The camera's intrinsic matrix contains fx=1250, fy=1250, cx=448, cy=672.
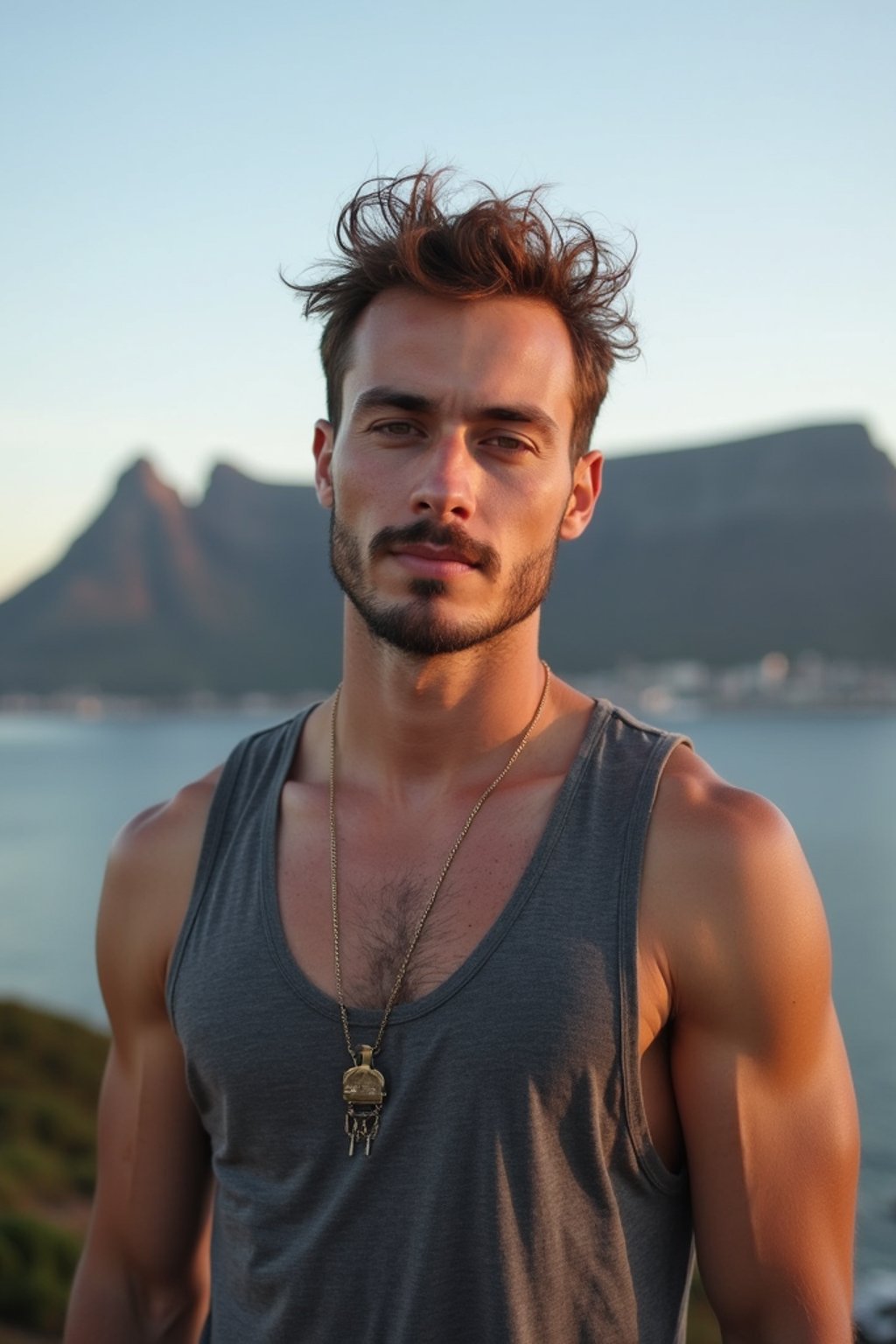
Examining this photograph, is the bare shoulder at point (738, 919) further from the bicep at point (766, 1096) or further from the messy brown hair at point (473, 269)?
the messy brown hair at point (473, 269)

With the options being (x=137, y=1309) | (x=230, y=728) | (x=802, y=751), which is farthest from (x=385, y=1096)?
(x=230, y=728)

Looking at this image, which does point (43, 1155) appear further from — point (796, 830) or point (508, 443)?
point (796, 830)

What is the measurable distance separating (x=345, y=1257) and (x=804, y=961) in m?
0.92

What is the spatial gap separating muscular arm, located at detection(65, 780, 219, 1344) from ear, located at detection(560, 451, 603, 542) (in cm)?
94

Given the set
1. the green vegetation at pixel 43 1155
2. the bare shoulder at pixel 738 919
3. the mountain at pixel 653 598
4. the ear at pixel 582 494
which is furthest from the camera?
the mountain at pixel 653 598

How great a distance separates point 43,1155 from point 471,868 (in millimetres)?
7830

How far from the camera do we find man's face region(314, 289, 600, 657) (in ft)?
7.65

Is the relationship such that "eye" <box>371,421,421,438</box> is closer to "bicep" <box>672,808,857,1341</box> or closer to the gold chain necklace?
the gold chain necklace

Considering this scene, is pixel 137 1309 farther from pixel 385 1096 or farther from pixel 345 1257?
pixel 385 1096

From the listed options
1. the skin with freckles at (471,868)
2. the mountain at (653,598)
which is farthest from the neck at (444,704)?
the mountain at (653,598)

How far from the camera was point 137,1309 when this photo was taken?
2.51m

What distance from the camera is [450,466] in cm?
232

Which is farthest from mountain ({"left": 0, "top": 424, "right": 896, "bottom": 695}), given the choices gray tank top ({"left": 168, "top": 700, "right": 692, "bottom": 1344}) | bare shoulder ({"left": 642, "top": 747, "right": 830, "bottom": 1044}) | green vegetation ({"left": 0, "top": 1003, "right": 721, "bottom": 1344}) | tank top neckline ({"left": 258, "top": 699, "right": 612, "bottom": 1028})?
bare shoulder ({"left": 642, "top": 747, "right": 830, "bottom": 1044})

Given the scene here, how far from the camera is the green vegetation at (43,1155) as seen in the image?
201 inches
